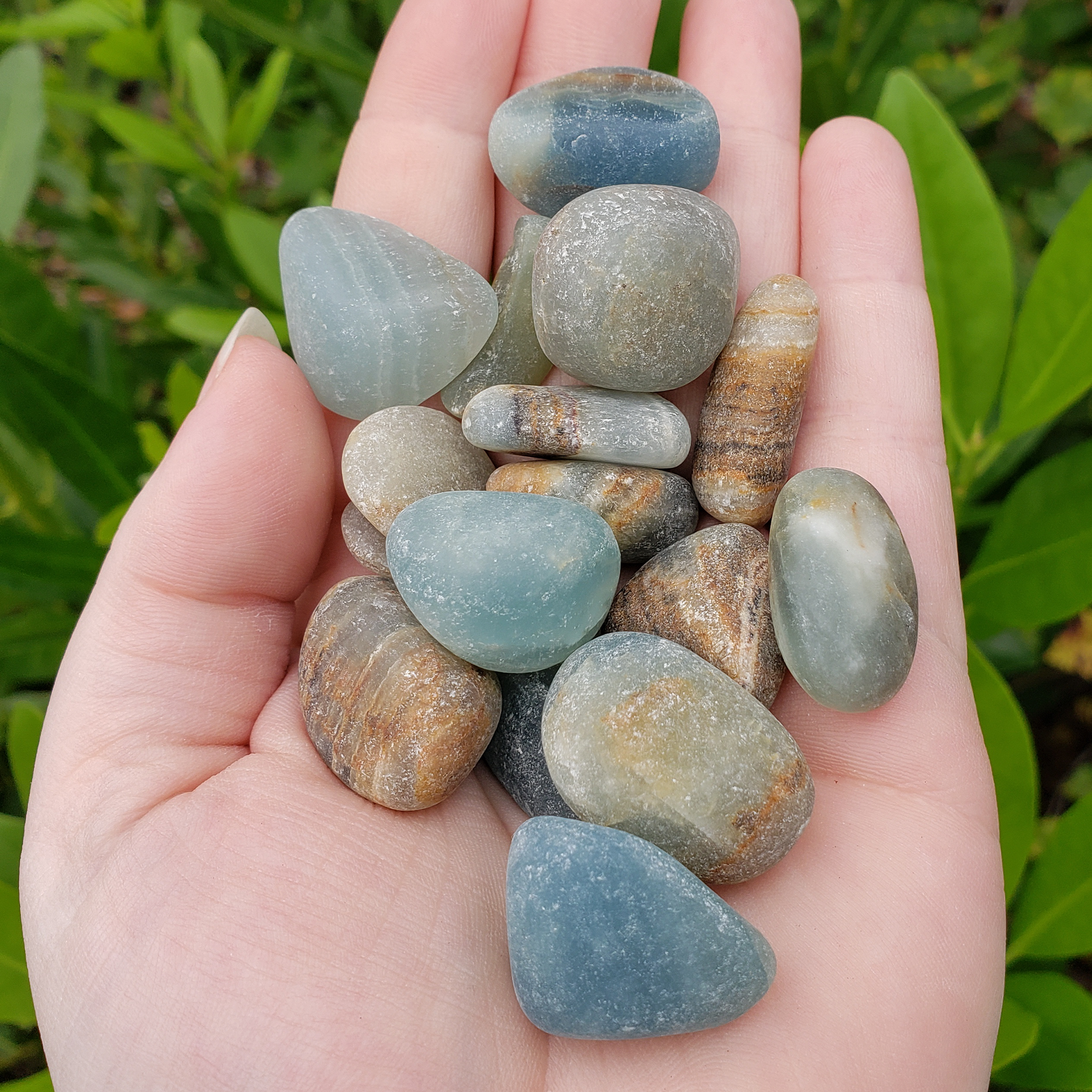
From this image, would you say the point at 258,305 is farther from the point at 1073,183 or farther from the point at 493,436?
the point at 1073,183

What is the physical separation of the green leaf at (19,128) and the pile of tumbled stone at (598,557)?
0.71 m

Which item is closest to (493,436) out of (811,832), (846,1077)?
(811,832)

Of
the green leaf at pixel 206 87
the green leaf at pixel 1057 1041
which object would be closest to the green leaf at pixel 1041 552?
the green leaf at pixel 1057 1041

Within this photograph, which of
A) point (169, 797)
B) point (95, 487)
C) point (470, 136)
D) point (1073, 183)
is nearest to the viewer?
point (169, 797)

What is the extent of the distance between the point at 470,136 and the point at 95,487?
81cm

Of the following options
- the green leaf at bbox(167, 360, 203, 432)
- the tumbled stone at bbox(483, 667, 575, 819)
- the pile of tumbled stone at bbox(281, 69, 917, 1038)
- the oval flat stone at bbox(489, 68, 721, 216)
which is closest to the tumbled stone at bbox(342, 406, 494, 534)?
the pile of tumbled stone at bbox(281, 69, 917, 1038)

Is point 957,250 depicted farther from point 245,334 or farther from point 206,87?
point 206,87

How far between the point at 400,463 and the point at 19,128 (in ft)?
3.46

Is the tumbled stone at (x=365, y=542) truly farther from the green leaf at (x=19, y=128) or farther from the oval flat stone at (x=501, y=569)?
the green leaf at (x=19, y=128)

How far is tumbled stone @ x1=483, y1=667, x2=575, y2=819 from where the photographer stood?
1016mm

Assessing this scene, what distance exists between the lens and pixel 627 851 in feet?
2.71

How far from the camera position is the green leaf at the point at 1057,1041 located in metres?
1.15

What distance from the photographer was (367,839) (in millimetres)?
917

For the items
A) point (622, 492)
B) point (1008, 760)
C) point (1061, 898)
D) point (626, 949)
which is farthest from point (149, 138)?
point (1061, 898)
